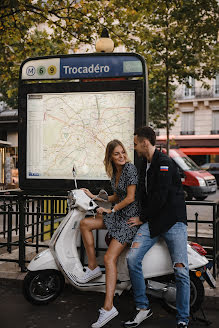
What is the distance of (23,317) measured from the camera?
406 cm

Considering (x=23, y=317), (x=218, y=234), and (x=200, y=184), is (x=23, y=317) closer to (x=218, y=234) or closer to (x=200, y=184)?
(x=218, y=234)

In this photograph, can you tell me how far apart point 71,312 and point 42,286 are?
38cm

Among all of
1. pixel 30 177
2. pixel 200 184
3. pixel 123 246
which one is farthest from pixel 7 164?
pixel 123 246

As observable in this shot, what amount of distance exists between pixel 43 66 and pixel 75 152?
42.3 inches

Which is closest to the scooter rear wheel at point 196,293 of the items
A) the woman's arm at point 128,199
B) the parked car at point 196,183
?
the woman's arm at point 128,199

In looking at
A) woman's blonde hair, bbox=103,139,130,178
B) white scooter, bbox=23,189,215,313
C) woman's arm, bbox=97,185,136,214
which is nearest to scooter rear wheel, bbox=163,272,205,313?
white scooter, bbox=23,189,215,313

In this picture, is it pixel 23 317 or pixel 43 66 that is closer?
pixel 23 317

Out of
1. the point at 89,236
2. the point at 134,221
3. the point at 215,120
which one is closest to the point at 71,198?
the point at 89,236

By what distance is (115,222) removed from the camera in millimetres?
4027

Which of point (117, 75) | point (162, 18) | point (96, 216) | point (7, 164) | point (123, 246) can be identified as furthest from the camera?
point (7, 164)

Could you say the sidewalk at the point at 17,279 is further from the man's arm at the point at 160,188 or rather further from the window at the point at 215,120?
the window at the point at 215,120

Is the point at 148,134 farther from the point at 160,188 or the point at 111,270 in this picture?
the point at 111,270

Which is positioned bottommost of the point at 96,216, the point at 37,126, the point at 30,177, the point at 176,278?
the point at 176,278

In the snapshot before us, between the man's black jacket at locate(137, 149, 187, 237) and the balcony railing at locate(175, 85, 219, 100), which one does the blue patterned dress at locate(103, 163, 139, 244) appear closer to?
the man's black jacket at locate(137, 149, 187, 237)
